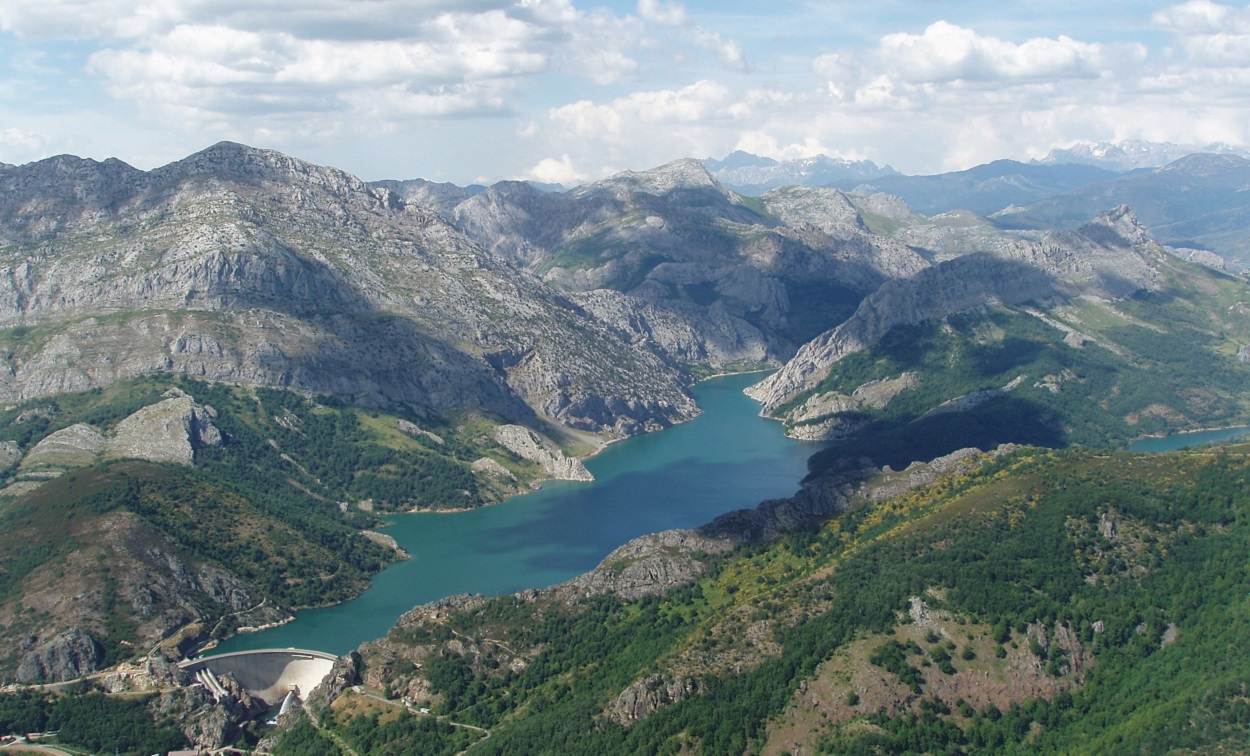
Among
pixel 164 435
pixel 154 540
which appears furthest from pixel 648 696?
pixel 164 435

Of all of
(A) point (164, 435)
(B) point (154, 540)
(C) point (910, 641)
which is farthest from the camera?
(A) point (164, 435)

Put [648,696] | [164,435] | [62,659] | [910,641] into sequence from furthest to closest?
[164,435] < [62,659] < [910,641] < [648,696]

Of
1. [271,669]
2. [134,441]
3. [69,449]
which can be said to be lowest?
[271,669]

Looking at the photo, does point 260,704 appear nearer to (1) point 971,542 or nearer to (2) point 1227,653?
(1) point 971,542

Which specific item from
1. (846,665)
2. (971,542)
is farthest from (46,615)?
(971,542)

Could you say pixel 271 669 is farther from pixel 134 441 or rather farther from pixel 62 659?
pixel 134 441

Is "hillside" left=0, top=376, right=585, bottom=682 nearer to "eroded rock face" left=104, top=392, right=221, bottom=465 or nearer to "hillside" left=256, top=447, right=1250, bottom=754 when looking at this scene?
"eroded rock face" left=104, top=392, right=221, bottom=465
